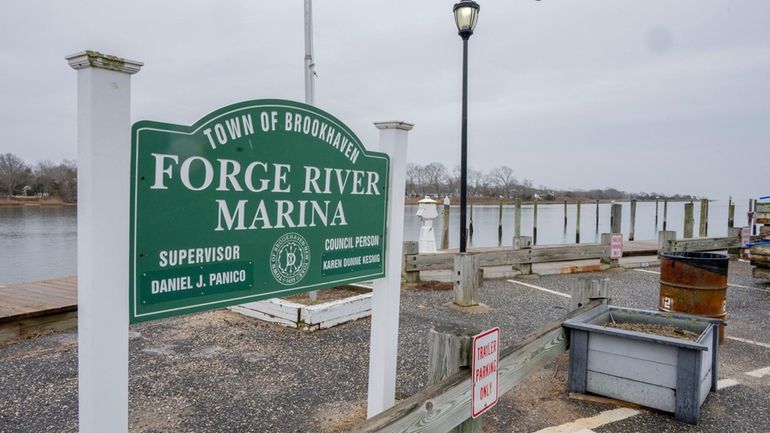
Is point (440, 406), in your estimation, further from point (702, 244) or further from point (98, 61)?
point (702, 244)

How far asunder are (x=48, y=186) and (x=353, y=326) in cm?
6457

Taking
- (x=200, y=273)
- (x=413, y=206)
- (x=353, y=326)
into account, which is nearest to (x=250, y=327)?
(x=353, y=326)

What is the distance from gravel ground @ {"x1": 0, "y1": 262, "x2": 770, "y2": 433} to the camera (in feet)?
11.6

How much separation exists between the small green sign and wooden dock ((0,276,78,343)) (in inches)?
185

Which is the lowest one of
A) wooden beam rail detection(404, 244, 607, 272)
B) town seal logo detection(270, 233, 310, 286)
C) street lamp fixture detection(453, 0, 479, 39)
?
wooden beam rail detection(404, 244, 607, 272)

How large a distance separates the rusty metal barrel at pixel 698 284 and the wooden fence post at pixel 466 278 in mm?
2697

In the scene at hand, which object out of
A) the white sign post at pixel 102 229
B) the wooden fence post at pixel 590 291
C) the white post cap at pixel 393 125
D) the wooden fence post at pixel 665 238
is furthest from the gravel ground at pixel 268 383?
the wooden fence post at pixel 665 238

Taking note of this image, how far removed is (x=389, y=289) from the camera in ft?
10.3

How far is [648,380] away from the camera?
3.75 meters

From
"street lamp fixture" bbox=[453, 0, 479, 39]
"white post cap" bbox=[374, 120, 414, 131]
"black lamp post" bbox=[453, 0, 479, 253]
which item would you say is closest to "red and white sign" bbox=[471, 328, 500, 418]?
"white post cap" bbox=[374, 120, 414, 131]

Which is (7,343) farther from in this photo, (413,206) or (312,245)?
(413,206)

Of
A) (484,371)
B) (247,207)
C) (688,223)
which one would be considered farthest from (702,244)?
(247,207)

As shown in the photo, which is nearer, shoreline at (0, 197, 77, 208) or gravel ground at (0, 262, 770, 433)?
gravel ground at (0, 262, 770, 433)

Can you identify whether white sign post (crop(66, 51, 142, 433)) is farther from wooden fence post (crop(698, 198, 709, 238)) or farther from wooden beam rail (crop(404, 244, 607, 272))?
wooden fence post (crop(698, 198, 709, 238))
